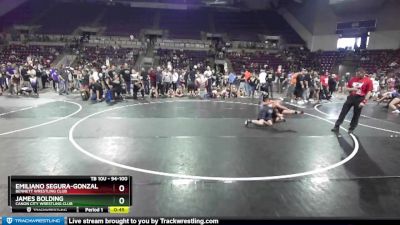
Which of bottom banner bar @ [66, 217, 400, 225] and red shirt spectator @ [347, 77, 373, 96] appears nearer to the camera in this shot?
bottom banner bar @ [66, 217, 400, 225]

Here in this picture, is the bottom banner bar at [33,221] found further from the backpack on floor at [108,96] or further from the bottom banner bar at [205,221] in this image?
the backpack on floor at [108,96]

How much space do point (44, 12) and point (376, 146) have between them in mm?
43544

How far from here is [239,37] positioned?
38188mm

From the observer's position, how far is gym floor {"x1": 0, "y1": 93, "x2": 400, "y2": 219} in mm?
4633

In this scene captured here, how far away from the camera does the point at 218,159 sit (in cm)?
664

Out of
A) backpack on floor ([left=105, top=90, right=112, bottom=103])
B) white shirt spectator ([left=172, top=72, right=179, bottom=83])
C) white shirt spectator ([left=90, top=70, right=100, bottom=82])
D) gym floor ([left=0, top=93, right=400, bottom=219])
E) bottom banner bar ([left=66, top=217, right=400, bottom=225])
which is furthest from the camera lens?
white shirt spectator ([left=172, top=72, right=179, bottom=83])

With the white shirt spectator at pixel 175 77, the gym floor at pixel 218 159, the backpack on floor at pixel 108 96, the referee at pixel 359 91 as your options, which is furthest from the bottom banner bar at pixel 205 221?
the white shirt spectator at pixel 175 77

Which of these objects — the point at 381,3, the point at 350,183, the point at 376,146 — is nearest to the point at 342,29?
the point at 381,3
